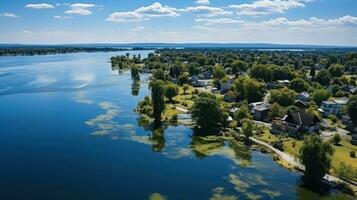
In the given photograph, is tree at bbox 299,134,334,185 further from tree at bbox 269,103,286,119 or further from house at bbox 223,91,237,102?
house at bbox 223,91,237,102

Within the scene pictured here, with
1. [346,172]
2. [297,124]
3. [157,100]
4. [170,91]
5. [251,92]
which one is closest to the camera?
[346,172]

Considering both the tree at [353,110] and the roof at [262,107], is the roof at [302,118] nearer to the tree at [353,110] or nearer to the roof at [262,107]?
the tree at [353,110]

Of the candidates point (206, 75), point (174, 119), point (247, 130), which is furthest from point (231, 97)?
point (206, 75)

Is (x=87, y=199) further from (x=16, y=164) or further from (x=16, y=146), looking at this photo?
(x=16, y=146)

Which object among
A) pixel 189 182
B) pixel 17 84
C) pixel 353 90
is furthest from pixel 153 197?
pixel 17 84

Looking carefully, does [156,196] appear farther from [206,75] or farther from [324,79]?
[206,75]

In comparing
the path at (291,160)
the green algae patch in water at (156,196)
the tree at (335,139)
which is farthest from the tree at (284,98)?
the green algae patch in water at (156,196)

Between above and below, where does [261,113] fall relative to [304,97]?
below
